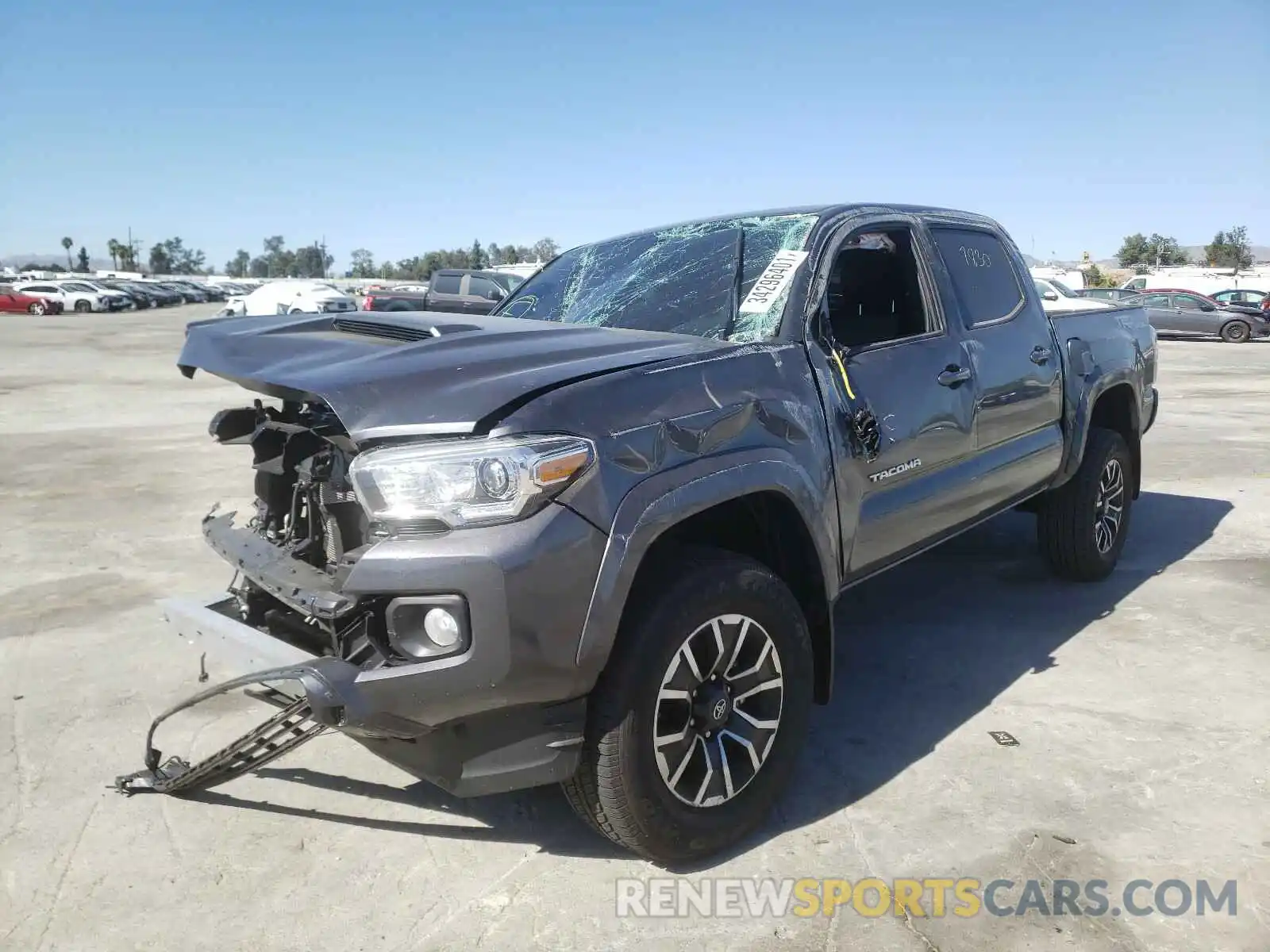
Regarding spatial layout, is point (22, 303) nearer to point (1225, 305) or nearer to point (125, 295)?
point (125, 295)

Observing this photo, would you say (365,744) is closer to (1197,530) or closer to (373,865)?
(373,865)

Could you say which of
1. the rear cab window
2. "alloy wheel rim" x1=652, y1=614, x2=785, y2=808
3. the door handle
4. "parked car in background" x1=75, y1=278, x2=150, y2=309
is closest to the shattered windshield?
the door handle

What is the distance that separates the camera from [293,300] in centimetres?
2922

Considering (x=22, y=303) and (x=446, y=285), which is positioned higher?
(x=22, y=303)

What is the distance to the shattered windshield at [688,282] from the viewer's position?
3410mm

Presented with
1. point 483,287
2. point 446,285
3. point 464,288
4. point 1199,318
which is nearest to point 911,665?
point 483,287

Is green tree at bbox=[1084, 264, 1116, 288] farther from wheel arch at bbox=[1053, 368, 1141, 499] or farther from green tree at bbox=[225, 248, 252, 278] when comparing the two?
green tree at bbox=[225, 248, 252, 278]

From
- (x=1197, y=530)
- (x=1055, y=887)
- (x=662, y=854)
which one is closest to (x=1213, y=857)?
(x=1055, y=887)

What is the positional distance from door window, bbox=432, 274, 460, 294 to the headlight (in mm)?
17668

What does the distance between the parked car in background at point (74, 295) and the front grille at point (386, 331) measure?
50.6 metres

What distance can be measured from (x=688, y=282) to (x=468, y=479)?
1630 mm

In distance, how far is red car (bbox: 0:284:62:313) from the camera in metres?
Result: 45.7

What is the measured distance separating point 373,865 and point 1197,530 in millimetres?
5923

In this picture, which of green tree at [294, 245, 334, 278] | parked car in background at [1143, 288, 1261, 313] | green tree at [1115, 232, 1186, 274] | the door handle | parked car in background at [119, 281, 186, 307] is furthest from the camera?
green tree at [294, 245, 334, 278]
